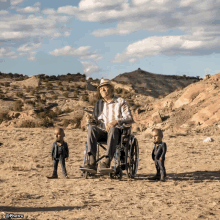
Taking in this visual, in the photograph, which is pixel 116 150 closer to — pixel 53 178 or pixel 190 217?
pixel 53 178

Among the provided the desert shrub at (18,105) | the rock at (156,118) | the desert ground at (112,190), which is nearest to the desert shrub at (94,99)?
the desert shrub at (18,105)

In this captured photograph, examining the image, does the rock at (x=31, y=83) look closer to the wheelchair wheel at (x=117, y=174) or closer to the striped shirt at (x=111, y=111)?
the striped shirt at (x=111, y=111)

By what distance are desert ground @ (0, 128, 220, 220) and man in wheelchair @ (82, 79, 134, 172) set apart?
0.48 m

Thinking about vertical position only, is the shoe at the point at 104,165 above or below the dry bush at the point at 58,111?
below

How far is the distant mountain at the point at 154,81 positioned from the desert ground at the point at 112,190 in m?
27.4

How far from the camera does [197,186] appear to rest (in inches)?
224

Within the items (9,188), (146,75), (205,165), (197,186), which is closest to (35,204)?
(9,188)

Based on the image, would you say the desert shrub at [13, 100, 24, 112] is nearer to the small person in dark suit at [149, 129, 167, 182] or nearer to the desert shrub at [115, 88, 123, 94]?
the desert shrub at [115, 88, 123, 94]

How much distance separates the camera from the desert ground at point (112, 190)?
13.6 ft

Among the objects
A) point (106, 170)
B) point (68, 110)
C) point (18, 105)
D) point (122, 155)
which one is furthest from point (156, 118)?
point (18, 105)

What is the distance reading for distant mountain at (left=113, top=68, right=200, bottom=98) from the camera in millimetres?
39125

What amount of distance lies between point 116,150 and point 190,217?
222 cm

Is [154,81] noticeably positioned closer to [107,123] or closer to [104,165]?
[107,123]

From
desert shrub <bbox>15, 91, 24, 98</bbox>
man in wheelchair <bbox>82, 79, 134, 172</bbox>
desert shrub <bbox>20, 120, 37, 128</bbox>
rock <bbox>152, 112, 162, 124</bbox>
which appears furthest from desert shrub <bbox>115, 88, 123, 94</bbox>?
man in wheelchair <bbox>82, 79, 134, 172</bbox>
